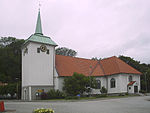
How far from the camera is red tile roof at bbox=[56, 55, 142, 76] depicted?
128ft

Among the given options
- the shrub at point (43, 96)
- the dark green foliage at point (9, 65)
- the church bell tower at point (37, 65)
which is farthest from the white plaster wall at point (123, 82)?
the dark green foliage at point (9, 65)

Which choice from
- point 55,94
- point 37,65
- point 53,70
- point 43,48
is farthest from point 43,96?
point 43,48

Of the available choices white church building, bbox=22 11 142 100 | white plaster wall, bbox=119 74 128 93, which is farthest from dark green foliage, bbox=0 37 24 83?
white plaster wall, bbox=119 74 128 93

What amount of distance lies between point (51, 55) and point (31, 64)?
504 centimetres

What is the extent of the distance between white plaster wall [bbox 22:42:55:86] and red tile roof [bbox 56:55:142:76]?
2.50 meters

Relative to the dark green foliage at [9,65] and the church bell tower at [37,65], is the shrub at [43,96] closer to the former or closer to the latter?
the church bell tower at [37,65]

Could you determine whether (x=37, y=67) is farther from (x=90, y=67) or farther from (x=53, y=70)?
(x=90, y=67)

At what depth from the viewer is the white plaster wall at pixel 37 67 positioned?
113 feet

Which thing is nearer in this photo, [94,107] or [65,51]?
[94,107]

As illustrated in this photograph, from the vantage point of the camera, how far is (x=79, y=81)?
3306cm

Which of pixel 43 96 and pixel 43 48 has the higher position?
pixel 43 48

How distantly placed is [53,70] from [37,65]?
398 cm

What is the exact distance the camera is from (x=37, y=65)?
3503cm

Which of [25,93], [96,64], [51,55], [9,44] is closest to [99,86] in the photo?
[96,64]
